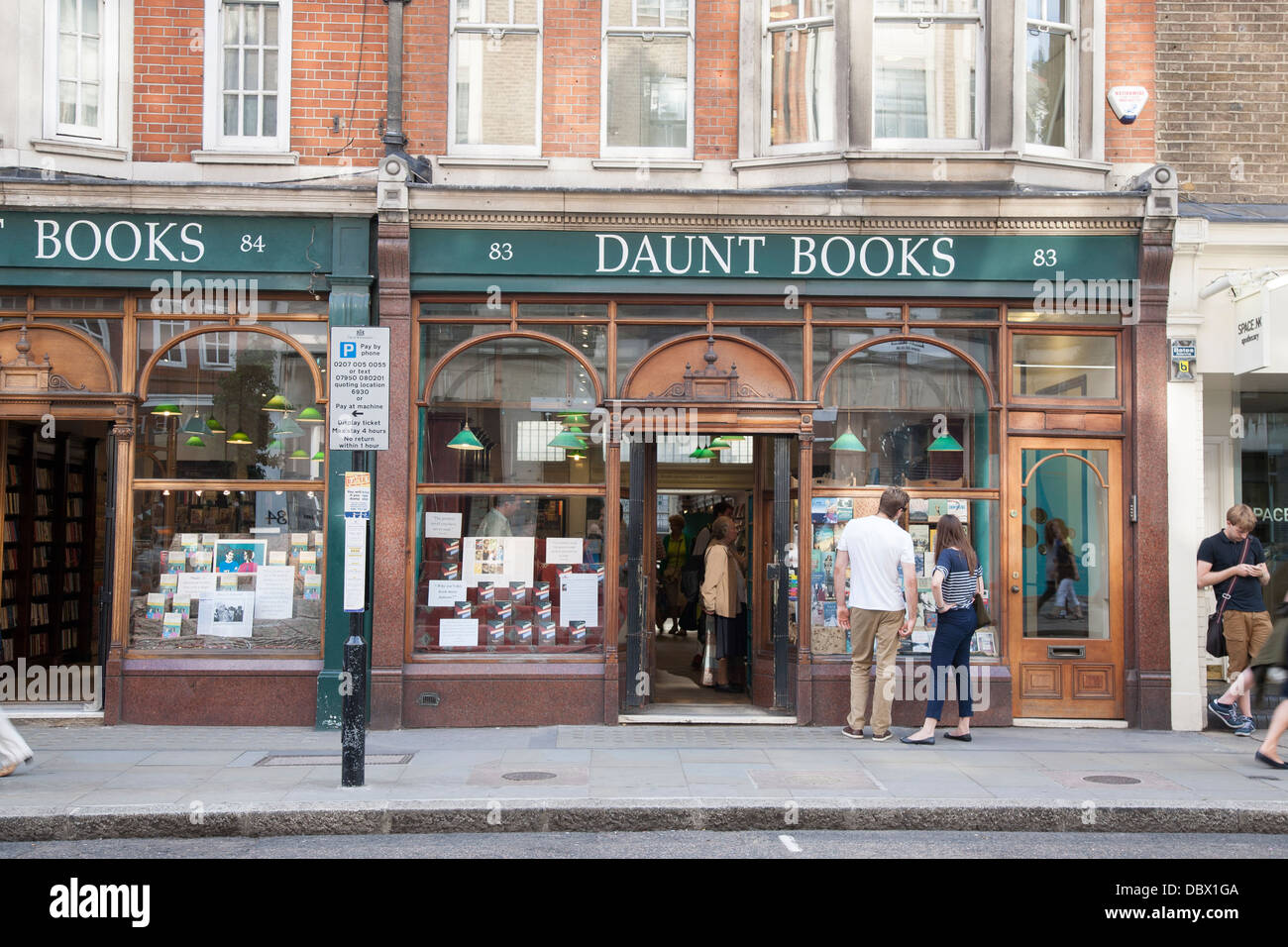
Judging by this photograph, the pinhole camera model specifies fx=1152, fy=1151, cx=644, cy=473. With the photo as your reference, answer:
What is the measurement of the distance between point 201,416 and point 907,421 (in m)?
6.58

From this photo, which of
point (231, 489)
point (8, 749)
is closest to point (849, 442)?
point (231, 489)

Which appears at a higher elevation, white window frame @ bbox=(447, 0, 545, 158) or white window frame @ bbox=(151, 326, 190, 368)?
white window frame @ bbox=(447, 0, 545, 158)

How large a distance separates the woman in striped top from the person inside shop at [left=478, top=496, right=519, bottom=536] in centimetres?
386

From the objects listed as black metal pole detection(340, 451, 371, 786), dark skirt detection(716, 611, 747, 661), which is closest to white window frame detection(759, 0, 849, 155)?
dark skirt detection(716, 611, 747, 661)

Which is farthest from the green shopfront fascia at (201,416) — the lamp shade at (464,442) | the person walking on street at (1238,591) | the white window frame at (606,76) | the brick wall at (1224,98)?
the person walking on street at (1238,591)

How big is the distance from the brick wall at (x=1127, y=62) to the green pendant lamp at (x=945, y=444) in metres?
3.06

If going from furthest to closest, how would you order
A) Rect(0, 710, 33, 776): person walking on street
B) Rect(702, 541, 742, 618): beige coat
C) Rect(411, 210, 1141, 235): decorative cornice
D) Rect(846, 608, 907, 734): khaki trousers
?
Rect(702, 541, 742, 618): beige coat
Rect(411, 210, 1141, 235): decorative cornice
Rect(846, 608, 907, 734): khaki trousers
Rect(0, 710, 33, 776): person walking on street

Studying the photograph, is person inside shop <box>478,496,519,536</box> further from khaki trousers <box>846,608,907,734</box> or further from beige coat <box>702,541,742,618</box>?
khaki trousers <box>846,608,907,734</box>

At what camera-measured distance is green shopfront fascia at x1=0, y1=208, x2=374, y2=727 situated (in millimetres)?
10414

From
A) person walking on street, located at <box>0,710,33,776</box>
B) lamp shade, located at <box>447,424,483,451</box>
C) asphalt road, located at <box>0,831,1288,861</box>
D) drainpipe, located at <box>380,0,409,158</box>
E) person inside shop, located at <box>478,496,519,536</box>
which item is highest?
drainpipe, located at <box>380,0,409,158</box>

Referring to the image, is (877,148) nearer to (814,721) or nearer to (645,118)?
(645,118)

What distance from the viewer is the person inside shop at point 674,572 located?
13555 mm

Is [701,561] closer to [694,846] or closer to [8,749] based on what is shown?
[694,846]

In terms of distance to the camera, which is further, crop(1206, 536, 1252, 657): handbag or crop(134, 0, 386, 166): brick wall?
crop(134, 0, 386, 166): brick wall
